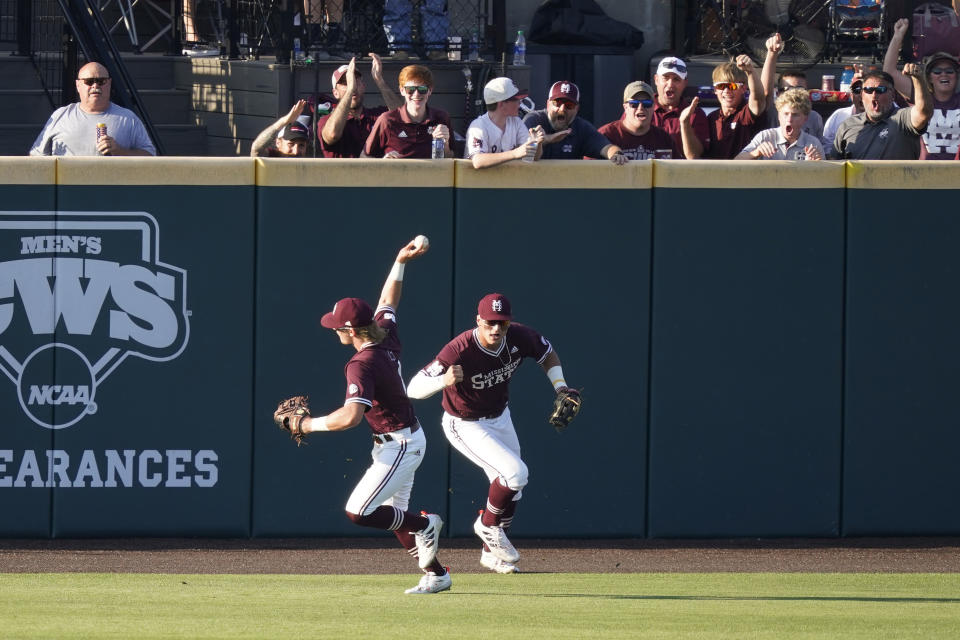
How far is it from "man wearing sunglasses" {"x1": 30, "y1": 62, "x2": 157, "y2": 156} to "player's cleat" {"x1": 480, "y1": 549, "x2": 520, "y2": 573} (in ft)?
12.5

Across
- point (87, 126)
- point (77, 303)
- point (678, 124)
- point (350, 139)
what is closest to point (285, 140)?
point (350, 139)

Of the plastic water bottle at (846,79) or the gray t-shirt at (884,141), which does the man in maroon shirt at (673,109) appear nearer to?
the gray t-shirt at (884,141)

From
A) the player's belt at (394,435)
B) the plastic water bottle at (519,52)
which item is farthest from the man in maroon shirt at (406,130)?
the plastic water bottle at (519,52)

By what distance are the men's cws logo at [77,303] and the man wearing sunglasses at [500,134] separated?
2219mm

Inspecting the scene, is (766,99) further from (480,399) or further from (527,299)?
(480,399)

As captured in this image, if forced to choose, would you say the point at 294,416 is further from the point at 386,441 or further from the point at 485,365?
the point at 485,365

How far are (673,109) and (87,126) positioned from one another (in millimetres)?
4331

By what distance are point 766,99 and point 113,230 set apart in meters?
4.82

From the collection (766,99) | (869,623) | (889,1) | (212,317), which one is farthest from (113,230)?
(889,1)

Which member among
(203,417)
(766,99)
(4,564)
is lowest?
(4,564)

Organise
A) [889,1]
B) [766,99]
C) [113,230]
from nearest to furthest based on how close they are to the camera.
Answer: [113,230], [766,99], [889,1]

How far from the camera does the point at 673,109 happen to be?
10.9m

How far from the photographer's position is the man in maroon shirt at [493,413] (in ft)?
29.6

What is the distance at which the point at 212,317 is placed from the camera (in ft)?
32.4
